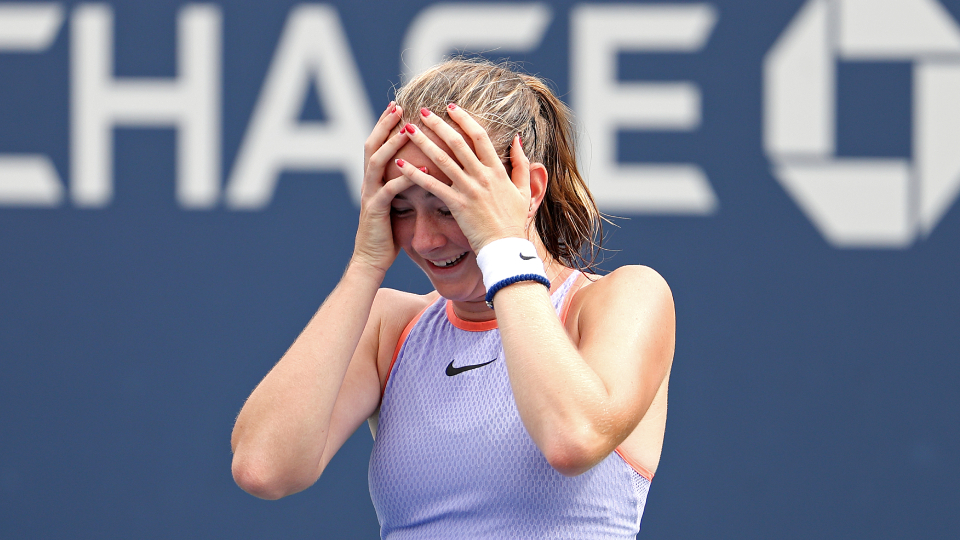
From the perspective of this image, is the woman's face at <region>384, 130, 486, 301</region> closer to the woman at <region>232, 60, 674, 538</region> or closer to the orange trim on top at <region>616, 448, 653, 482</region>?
the woman at <region>232, 60, 674, 538</region>

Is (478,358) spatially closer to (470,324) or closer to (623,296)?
(470,324)

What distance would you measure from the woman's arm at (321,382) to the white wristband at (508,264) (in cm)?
17

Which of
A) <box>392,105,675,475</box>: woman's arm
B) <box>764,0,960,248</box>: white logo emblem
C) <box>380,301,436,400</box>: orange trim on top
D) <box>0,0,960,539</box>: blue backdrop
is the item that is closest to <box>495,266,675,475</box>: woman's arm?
<box>392,105,675,475</box>: woman's arm

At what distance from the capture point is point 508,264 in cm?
130

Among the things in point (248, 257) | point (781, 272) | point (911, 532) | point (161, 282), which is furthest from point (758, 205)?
point (161, 282)

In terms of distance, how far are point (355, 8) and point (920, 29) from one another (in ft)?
6.28

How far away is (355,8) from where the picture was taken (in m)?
3.23

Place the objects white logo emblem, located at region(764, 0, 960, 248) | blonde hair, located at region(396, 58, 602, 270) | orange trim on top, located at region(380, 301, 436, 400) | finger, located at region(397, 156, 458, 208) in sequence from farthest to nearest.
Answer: white logo emblem, located at region(764, 0, 960, 248), orange trim on top, located at region(380, 301, 436, 400), blonde hair, located at region(396, 58, 602, 270), finger, located at region(397, 156, 458, 208)

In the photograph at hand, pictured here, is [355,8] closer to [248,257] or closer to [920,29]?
[248,257]

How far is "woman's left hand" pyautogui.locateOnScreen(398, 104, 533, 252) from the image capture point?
132 cm

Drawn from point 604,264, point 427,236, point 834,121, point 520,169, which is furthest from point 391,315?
point 834,121

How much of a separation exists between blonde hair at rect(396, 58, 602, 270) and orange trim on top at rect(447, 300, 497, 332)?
192 millimetres

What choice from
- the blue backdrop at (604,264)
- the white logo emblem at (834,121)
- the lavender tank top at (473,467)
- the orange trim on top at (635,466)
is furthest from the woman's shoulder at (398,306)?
the white logo emblem at (834,121)

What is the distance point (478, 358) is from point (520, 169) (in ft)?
1.00
